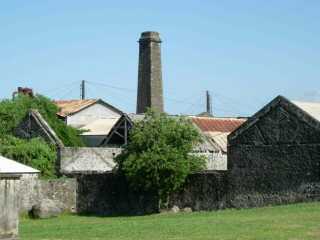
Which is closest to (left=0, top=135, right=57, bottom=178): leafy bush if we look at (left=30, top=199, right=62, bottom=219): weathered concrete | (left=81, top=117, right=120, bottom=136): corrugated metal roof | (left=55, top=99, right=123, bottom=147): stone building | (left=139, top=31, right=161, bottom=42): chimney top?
(left=30, top=199, right=62, bottom=219): weathered concrete

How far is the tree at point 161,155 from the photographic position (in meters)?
34.4

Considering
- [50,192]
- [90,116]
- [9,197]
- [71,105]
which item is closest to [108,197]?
[50,192]

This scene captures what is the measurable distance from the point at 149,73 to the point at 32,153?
23334 mm

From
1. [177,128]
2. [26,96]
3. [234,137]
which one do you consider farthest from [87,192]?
[26,96]

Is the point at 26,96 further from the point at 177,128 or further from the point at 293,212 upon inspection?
the point at 293,212

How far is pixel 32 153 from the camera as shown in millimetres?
40000

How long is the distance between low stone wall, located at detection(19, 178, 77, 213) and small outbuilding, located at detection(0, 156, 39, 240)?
2127cm

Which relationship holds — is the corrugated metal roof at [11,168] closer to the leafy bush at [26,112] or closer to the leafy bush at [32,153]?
the leafy bush at [32,153]

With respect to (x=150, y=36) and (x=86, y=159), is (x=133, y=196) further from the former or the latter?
(x=150, y=36)

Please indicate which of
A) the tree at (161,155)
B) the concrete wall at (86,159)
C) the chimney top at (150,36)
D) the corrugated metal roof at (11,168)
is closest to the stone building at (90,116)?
the chimney top at (150,36)

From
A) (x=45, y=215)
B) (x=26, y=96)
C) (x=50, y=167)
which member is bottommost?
(x=45, y=215)

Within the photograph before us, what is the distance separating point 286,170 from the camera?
32.2 meters

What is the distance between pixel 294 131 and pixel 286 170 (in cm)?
170

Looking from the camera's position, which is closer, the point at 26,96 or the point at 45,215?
the point at 45,215
